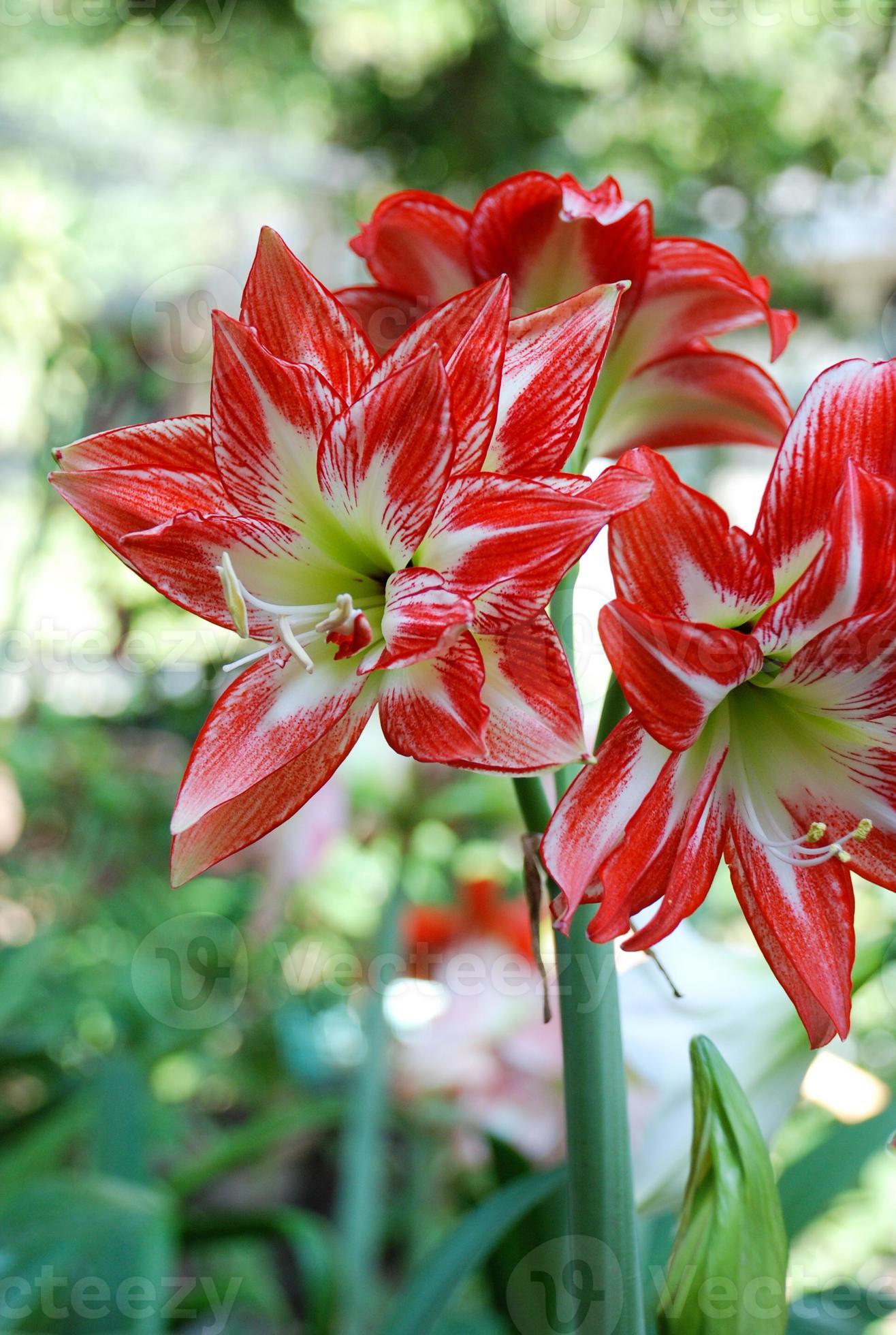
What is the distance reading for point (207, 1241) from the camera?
926 mm

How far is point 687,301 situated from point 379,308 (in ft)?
0.37

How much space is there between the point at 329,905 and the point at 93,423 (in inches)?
39.7

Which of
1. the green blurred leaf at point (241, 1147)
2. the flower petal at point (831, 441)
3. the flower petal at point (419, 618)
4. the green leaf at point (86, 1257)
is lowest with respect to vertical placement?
the green leaf at point (86, 1257)

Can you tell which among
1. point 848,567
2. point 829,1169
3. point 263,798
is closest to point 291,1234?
point 829,1169

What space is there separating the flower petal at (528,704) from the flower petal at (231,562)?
0.22ft

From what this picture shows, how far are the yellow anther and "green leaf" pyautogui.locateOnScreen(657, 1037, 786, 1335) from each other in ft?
0.63

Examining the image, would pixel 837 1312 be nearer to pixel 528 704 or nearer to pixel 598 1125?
pixel 598 1125

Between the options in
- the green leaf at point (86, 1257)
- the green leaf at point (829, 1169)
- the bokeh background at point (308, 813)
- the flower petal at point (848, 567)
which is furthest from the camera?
the bokeh background at point (308, 813)

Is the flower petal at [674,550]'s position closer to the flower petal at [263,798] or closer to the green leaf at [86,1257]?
the flower petal at [263,798]

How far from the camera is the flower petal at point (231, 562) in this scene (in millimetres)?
309

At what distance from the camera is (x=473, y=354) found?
0.98 feet

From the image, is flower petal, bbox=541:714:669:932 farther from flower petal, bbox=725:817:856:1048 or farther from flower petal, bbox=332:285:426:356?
flower petal, bbox=332:285:426:356

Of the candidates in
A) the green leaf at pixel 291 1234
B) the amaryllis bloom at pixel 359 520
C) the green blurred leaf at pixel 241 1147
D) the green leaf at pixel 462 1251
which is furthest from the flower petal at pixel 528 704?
the green blurred leaf at pixel 241 1147

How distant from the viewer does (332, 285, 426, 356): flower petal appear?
387mm
